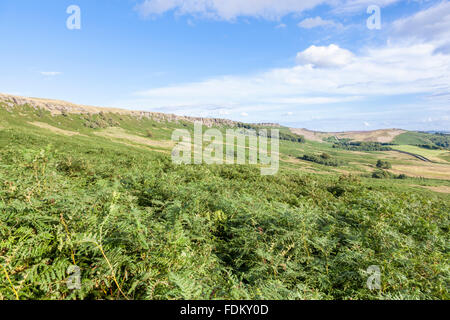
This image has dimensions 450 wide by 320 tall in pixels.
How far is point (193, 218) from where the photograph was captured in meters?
5.27

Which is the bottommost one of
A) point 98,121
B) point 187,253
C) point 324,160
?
point 324,160

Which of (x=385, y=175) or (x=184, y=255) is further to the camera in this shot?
(x=385, y=175)

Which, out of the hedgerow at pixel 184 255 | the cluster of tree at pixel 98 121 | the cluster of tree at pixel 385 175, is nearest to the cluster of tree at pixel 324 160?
the cluster of tree at pixel 385 175

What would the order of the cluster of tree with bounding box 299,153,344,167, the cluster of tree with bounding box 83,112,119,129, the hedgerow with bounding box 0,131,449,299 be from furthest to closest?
the cluster of tree with bounding box 299,153,344,167 → the cluster of tree with bounding box 83,112,119,129 → the hedgerow with bounding box 0,131,449,299

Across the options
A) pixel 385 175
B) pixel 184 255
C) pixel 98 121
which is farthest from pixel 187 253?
pixel 98 121

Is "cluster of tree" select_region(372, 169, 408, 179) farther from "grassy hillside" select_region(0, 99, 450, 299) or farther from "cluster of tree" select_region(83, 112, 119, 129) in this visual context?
"cluster of tree" select_region(83, 112, 119, 129)

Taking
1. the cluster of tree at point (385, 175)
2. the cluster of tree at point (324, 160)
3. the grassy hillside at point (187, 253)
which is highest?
the grassy hillside at point (187, 253)

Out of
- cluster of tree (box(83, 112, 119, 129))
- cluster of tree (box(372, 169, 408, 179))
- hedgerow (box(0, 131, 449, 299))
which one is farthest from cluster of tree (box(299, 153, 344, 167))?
hedgerow (box(0, 131, 449, 299))

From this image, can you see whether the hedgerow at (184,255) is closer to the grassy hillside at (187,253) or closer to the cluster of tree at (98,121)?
the grassy hillside at (187,253)

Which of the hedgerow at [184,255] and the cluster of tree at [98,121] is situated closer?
the hedgerow at [184,255]

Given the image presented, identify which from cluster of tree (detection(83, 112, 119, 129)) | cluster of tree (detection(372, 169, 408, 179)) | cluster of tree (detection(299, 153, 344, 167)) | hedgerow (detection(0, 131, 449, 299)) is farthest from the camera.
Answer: cluster of tree (detection(299, 153, 344, 167))

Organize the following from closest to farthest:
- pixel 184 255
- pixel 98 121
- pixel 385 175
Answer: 1. pixel 184 255
2. pixel 385 175
3. pixel 98 121

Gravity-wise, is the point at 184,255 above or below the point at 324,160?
above

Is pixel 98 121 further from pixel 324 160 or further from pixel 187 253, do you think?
pixel 187 253
